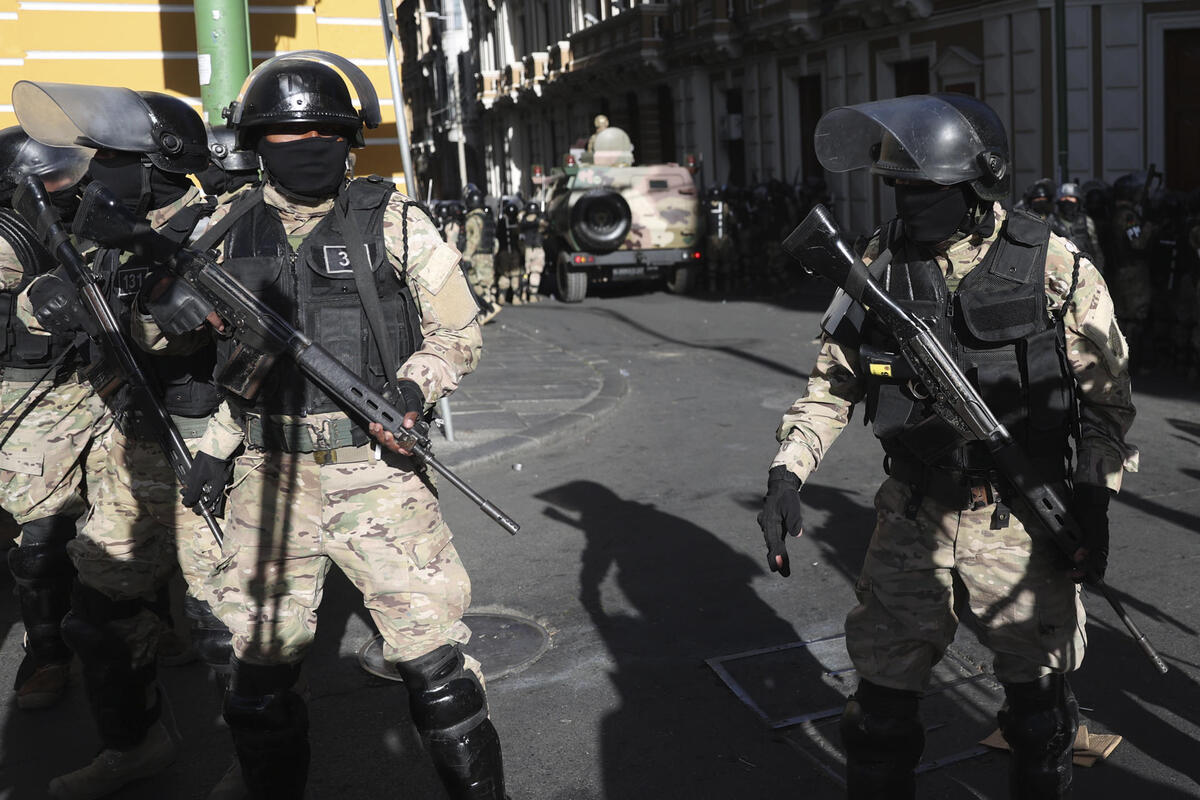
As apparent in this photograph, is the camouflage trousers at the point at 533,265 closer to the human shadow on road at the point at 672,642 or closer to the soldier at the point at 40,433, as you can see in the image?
the human shadow on road at the point at 672,642

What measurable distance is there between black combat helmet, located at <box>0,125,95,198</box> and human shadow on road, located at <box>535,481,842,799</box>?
8.09 ft

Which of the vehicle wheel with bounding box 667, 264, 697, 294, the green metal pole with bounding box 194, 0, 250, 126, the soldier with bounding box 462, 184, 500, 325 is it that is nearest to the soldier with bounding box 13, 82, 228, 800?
the green metal pole with bounding box 194, 0, 250, 126

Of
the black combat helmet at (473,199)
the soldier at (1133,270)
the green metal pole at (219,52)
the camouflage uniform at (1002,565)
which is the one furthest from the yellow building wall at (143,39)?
the camouflage uniform at (1002,565)

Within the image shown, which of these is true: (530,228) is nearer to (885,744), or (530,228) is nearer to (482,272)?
(482,272)

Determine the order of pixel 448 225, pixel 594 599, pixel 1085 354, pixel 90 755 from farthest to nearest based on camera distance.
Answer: pixel 448 225 < pixel 594 599 < pixel 90 755 < pixel 1085 354

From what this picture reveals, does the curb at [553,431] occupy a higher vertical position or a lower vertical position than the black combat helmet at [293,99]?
lower

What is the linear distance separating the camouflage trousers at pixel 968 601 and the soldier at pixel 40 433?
2.68 m

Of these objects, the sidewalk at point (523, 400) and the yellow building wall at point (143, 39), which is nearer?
the sidewalk at point (523, 400)

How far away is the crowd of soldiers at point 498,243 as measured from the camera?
49.9 feet

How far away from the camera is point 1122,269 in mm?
9344

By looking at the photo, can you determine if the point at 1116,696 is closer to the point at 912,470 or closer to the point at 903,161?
the point at 912,470

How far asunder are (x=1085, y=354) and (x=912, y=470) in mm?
475

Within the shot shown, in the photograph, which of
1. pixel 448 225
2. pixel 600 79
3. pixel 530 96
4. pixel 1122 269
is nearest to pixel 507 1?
pixel 530 96

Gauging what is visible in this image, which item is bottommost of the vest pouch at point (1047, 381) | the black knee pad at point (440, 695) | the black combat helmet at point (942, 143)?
the black knee pad at point (440, 695)
